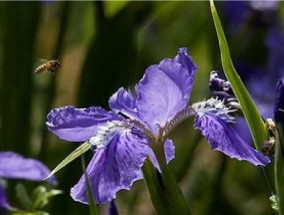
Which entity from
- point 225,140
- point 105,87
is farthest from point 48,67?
point 105,87

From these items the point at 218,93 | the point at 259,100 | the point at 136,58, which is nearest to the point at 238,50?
the point at 259,100

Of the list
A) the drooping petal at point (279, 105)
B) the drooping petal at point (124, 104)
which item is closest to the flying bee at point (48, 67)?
the drooping petal at point (124, 104)

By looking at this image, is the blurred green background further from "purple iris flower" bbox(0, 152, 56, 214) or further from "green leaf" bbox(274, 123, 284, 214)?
"green leaf" bbox(274, 123, 284, 214)

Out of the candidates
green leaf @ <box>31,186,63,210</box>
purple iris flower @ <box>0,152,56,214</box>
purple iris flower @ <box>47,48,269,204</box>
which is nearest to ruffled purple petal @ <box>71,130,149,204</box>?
purple iris flower @ <box>47,48,269,204</box>

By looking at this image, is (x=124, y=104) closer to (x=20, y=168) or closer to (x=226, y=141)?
(x=226, y=141)

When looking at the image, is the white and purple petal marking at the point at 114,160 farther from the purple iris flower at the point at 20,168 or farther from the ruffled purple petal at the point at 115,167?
the purple iris flower at the point at 20,168

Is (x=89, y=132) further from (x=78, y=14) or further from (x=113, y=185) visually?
(x=78, y=14)
